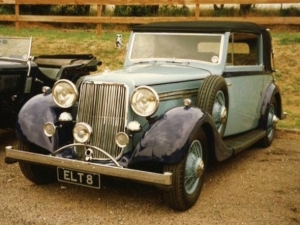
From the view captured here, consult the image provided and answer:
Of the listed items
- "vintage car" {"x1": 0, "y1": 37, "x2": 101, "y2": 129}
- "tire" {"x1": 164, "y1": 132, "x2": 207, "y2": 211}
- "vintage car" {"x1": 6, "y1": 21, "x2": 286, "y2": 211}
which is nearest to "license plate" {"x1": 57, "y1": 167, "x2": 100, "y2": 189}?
"vintage car" {"x1": 6, "y1": 21, "x2": 286, "y2": 211}

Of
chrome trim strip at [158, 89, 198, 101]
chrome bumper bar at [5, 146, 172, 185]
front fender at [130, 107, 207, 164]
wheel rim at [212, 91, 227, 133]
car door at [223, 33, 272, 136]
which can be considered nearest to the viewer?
chrome bumper bar at [5, 146, 172, 185]

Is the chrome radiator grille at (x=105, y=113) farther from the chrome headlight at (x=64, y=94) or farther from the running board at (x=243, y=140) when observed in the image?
the running board at (x=243, y=140)

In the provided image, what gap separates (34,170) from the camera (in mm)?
4523

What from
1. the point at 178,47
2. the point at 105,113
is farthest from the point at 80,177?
the point at 178,47

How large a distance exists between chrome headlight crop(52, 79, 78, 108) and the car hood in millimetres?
189

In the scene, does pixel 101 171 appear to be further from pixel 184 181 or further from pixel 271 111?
pixel 271 111

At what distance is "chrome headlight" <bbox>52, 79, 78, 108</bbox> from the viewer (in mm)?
4262

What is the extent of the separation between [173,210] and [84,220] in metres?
0.80

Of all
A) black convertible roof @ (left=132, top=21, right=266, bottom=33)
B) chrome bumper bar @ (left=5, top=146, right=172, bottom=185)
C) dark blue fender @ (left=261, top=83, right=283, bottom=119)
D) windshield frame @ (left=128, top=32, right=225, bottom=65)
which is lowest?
chrome bumper bar @ (left=5, top=146, right=172, bottom=185)

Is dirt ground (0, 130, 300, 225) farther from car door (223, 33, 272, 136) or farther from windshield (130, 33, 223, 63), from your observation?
windshield (130, 33, 223, 63)

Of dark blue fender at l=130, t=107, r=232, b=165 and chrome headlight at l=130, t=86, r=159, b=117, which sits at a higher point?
chrome headlight at l=130, t=86, r=159, b=117

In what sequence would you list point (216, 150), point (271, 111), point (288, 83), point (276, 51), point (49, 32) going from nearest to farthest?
1. point (216, 150)
2. point (271, 111)
3. point (288, 83)
4. point (276, 51)
5. point (49, 32)

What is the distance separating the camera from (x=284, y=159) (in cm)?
580

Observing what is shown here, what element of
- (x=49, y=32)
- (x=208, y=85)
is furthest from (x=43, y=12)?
(x=208, y=85)
